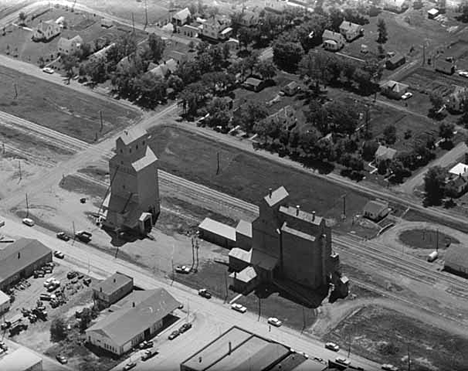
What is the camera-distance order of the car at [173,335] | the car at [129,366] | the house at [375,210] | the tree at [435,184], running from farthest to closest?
1. the tree at [435,184]
2. the house at [375,210]
3. the car at [173,335]
4. the car at [129,366]

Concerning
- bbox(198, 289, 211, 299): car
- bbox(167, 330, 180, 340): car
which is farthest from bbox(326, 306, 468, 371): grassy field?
bbox(167, 330, 180, 340): car

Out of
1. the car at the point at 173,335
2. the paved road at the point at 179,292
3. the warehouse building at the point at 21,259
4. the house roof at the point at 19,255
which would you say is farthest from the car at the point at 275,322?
the house roof at the point at 19,255

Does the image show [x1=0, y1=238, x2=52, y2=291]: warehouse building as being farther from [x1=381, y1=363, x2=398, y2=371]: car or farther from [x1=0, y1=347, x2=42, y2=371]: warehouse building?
[x1=381, y1=363, x2=398, y2=371]: car

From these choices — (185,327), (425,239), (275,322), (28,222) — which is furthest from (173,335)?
(425,239)

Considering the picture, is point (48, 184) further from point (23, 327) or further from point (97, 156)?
point (23, 327)

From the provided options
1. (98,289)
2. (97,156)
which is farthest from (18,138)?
(98,289)

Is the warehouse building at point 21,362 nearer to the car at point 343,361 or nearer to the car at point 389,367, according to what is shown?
the car at point 343,361

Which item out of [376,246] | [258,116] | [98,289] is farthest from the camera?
[258,116]

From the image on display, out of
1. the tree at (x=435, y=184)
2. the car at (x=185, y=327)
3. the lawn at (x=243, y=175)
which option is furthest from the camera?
the tree at (x=435, y=184)
